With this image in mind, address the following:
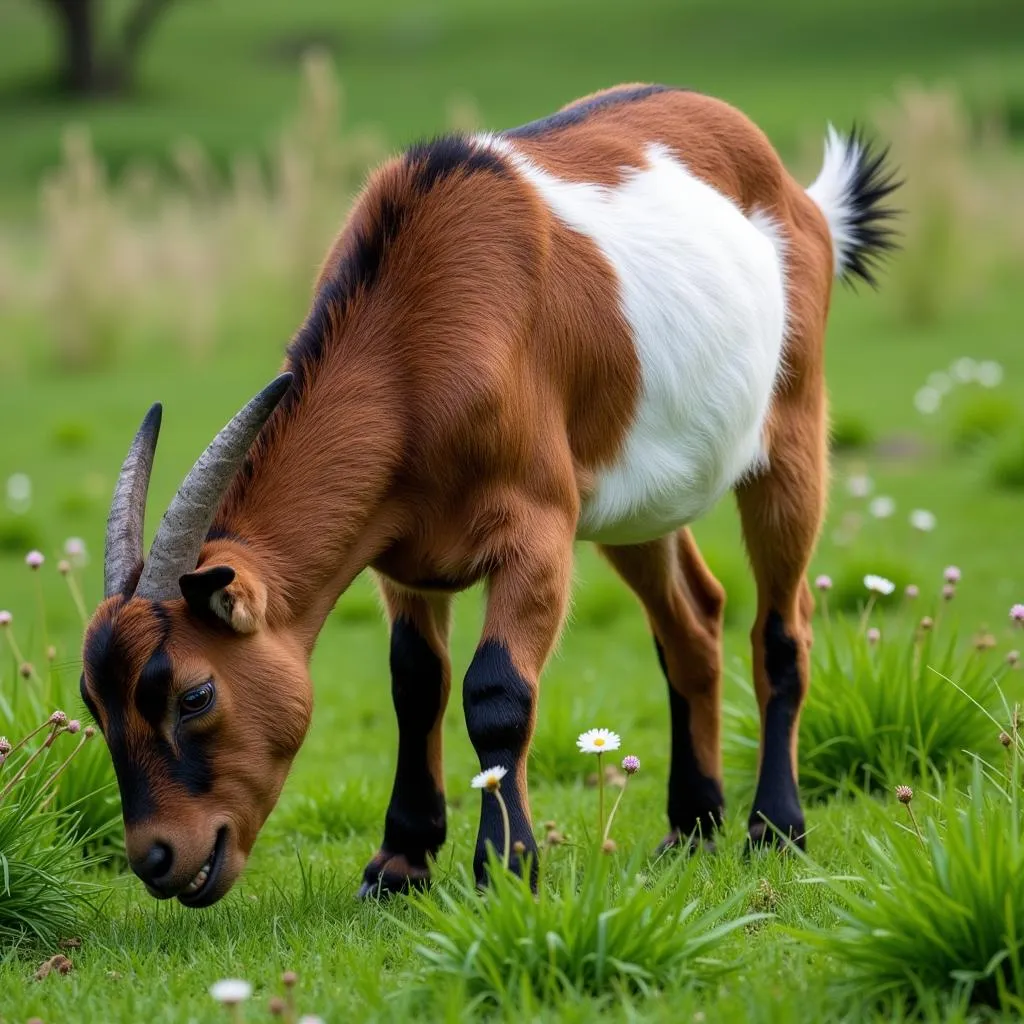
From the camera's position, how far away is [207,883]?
4.02 metres

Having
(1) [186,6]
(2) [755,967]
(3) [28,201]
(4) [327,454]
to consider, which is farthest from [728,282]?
(1) [186,6]

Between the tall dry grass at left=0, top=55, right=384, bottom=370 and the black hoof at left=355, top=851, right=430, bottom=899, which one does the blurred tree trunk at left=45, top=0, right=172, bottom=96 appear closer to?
the tall dry grass at left=0, top=55, right=384, bottom=370

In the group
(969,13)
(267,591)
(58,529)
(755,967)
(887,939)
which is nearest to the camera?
(887,939)

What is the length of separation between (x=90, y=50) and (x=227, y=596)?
4498 cm

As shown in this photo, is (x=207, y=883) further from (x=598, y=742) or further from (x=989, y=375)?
(x=989, y=375)

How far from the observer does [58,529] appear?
1189cm

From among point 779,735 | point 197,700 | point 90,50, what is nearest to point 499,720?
point 197,700

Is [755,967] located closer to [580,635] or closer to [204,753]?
[204,753]

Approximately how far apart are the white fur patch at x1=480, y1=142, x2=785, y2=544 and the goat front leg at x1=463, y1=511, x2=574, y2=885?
19.4 inches

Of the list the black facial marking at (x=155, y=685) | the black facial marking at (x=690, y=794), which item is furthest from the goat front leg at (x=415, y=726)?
the black facial marking at (x=155, y=685)

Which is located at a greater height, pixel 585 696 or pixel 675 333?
pixel 675 333

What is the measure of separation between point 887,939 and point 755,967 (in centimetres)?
38

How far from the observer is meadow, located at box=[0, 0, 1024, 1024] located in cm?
364

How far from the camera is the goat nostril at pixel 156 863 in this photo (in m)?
3.89
